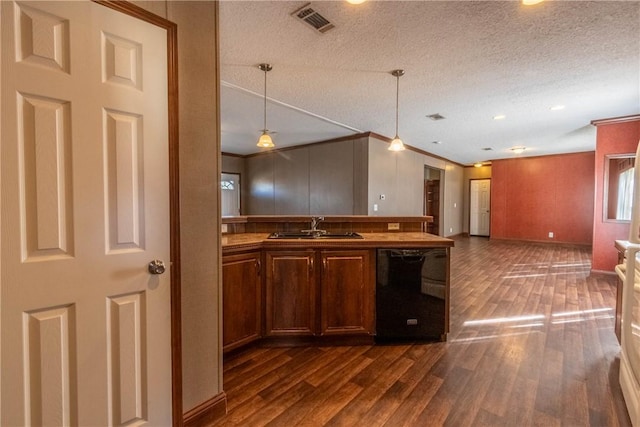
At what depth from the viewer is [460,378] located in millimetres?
2000

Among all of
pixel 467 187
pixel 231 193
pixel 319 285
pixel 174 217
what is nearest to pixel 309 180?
pixel 231 193

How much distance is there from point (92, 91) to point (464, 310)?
3645mm

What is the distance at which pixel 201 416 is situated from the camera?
156 centimetres

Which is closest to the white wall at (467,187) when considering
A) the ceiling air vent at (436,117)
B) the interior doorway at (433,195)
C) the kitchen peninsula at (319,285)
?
the interior doorway at (433,195)

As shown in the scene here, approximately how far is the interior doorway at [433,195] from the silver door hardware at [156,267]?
27.8 ft

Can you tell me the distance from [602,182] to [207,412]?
6.17 meters

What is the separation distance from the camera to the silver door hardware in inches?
53.1

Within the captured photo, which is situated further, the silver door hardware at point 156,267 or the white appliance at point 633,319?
the white appliance at point 633,319

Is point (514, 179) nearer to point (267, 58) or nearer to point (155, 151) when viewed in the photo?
point (267, 58)

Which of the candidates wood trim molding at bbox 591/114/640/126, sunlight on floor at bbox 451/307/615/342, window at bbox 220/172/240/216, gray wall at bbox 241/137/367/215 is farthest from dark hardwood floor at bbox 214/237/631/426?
window at bbox 220/172/240/216

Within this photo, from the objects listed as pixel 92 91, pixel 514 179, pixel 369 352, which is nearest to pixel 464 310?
pixel 369 352

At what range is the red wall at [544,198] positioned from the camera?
24.8 feet

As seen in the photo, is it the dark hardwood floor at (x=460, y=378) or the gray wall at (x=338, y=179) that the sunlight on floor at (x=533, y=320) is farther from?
the gray wall at (x=338, y=179)

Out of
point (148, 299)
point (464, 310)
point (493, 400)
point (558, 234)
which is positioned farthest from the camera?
point (558, 234)
